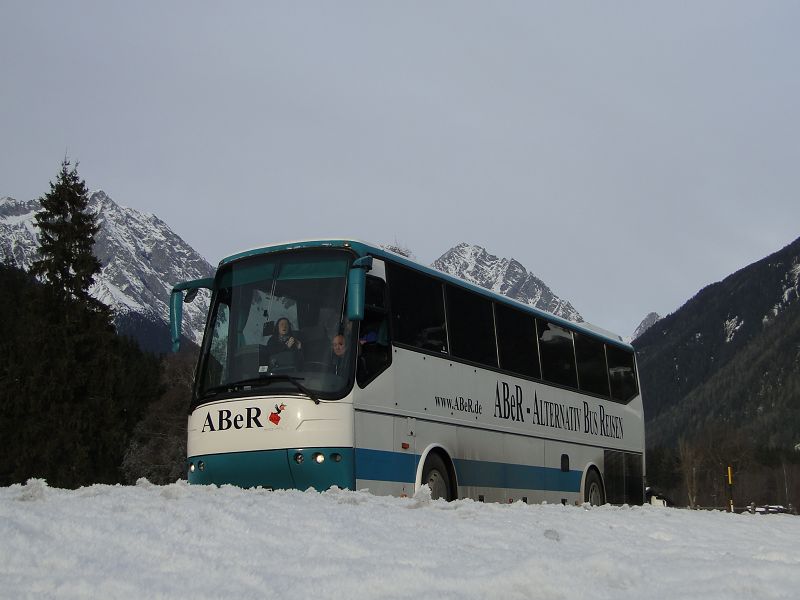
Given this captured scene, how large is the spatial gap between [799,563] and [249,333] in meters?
7.46

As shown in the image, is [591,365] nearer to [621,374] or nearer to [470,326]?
[621,374]

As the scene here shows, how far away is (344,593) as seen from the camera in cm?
460

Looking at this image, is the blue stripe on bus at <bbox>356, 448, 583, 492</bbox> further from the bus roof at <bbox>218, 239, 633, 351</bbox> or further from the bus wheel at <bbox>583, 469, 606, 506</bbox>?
the bus roof at <bbox>218, 239, 633, 351</bbox>

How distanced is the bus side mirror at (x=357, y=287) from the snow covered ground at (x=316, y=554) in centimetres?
348

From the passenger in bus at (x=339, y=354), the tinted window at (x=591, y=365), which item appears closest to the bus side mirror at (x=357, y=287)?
the passenger in bus at (x=339, y=354)

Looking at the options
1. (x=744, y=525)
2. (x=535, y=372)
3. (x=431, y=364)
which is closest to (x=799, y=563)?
(x=744, y=525)

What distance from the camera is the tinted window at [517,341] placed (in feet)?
51.1

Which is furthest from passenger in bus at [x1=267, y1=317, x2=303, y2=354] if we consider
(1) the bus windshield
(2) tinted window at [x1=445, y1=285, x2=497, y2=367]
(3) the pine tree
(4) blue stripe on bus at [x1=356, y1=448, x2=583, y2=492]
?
(3) the pine tree

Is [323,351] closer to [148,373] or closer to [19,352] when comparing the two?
[19,352]

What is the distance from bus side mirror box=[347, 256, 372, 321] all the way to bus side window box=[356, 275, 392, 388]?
1.16 feet

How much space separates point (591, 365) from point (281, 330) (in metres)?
8.47

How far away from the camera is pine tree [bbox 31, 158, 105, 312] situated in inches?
1812

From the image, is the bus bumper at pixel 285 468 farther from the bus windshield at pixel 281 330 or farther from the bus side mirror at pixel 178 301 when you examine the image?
the bus side mirror at pixel 178 301

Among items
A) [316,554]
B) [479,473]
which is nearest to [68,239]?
[479,473]
